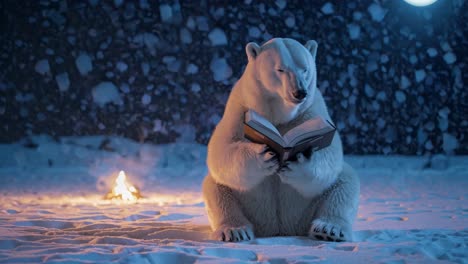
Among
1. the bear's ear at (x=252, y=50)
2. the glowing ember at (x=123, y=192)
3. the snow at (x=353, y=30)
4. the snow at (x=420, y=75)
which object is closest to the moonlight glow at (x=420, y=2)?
the snow at (x=353, y=30)

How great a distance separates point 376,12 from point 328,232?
3.76m

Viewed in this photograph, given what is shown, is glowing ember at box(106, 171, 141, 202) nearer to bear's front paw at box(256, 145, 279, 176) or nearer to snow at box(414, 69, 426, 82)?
bear's front paw at box(256, 145, 279, 176)

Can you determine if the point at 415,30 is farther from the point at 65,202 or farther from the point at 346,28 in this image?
the point at 65,202

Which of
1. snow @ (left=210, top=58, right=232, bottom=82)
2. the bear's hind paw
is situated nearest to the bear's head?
the bear's hind paw

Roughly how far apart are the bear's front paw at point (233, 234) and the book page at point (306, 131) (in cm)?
47

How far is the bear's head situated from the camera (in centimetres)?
198

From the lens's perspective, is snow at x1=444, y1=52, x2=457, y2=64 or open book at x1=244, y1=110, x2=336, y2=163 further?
snow at x1=444, y1=52, x2=457, y2=64

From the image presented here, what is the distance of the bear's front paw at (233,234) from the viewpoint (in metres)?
2.05

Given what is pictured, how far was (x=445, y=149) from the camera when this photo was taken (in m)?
5.28

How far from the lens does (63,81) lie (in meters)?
4.96

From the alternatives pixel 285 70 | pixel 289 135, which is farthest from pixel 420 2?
pixel 289 135

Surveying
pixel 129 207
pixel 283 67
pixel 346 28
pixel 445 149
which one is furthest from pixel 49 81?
pixel 445 149

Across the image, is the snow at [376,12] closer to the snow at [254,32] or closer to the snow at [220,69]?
the snow at [254,32]

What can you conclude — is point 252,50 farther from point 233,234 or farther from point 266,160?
point 233,234
